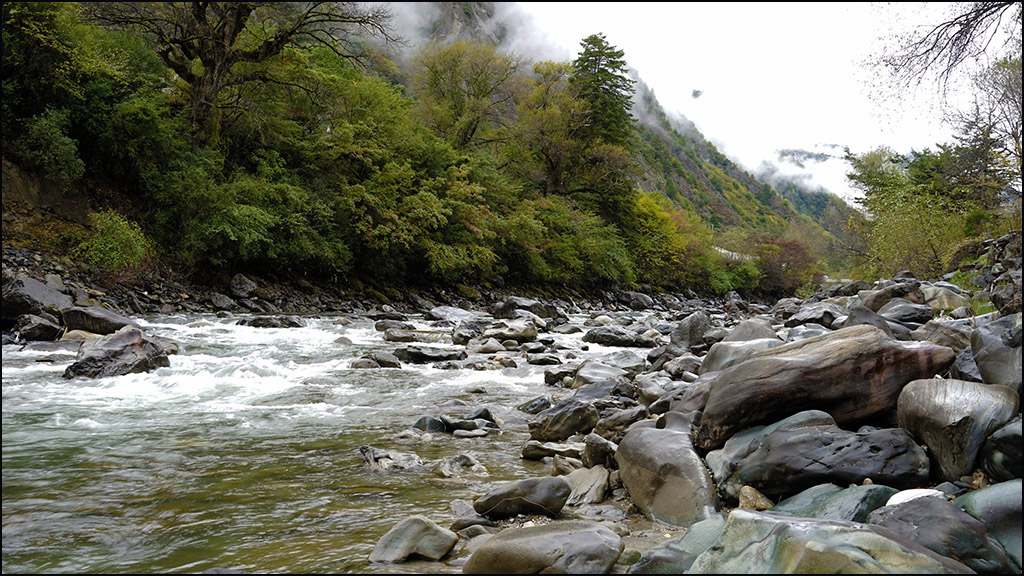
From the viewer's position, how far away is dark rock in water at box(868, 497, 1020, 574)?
2.39 m

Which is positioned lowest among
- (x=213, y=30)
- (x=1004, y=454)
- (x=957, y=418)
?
(x=1004, y=454)

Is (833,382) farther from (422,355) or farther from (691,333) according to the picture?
(422,355)

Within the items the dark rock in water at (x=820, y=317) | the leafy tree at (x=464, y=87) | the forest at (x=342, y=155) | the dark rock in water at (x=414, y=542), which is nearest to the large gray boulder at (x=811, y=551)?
the dark rock in water at (x=414, y=542)

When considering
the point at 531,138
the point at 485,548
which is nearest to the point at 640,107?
the point at 531,138

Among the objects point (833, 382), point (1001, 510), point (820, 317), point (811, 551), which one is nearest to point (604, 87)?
point (820, 317)

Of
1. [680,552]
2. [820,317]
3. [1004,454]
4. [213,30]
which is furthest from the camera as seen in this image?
[213,30]

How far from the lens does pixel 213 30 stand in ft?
59.5

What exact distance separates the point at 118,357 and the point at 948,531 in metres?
9.32

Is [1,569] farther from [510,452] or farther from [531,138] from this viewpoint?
[531,138]

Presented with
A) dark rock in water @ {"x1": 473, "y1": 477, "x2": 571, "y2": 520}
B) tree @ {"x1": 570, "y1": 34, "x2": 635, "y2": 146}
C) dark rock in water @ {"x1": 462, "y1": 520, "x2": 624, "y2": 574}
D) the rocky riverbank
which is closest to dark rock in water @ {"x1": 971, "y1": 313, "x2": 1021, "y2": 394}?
the rocky riverbank

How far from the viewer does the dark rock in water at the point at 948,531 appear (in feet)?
7.83

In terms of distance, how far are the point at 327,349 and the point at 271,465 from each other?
22.6 ft

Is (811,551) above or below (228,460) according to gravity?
above

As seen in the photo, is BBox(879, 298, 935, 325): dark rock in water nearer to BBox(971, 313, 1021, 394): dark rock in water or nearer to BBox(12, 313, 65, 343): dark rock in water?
BBox(971, 313, 1021, 394): dark rock in water
